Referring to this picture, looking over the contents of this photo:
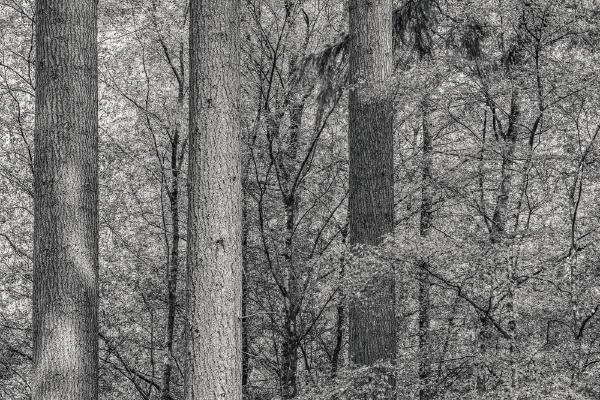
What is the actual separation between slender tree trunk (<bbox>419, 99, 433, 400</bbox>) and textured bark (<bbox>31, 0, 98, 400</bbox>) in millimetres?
2463

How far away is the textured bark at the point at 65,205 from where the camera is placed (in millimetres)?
4559

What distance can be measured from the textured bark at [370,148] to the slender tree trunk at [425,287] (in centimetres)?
33

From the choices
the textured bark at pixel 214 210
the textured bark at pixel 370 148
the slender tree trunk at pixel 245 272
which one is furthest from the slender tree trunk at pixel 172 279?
the textured bark at pixel 214 210

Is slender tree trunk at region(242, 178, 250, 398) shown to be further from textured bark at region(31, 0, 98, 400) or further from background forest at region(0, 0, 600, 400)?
textured bark at region(31, 0, 98, 400)

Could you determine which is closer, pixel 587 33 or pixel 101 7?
pixel 587 33

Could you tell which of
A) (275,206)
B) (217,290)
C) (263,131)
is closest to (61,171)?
(217,290)

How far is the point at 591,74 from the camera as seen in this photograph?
16.7 feet

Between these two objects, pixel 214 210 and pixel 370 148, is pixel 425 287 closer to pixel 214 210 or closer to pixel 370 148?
pixel 370 148

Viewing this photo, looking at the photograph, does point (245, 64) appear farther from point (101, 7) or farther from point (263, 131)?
point (101, 7)

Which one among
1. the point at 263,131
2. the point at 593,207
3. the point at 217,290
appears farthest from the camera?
the point at 263,131

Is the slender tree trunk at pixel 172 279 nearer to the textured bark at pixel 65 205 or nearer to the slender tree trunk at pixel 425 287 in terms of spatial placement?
the slender tree trunk at pixel 425 287

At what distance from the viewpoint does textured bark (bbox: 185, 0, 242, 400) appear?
424 cm

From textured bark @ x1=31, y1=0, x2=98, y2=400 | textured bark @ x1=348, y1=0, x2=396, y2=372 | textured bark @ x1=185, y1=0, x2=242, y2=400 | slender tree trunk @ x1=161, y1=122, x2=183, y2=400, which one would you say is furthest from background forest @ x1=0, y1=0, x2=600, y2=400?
textured bark @ x1=31, y1=0, x2=98, y2=400

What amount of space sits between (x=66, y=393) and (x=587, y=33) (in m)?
4.71
